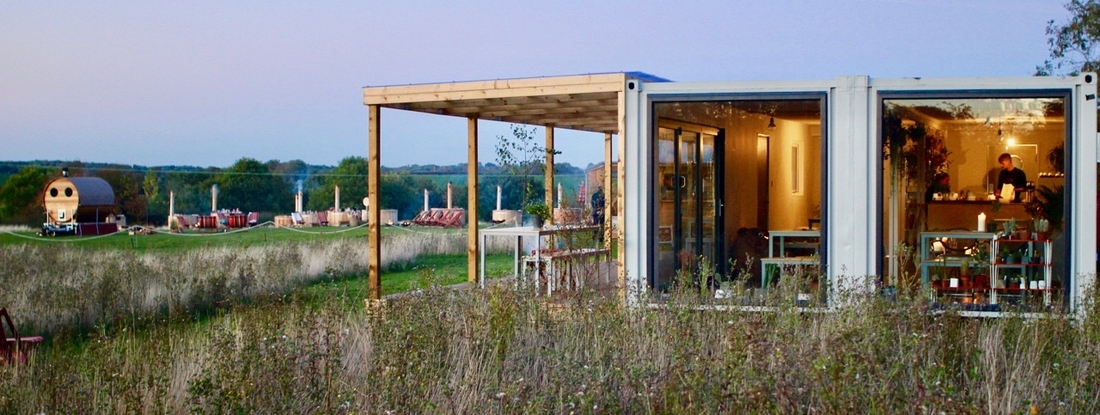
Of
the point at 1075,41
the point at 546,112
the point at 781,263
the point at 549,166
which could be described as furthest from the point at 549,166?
the point at 1075,41

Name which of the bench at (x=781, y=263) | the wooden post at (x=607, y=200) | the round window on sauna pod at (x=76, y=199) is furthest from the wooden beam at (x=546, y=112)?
the round window on sauna pod at (x=76, y=199)

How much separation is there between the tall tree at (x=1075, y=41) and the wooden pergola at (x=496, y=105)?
10795 mm

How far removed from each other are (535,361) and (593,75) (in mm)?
3550

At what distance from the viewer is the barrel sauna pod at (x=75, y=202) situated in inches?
1069

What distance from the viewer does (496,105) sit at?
34.3 ft

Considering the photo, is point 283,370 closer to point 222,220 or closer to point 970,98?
point 970,98

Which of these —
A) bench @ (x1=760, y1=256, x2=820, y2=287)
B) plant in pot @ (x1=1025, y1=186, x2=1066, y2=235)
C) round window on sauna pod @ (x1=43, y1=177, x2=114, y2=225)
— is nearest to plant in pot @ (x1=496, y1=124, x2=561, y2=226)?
bench @ (x1=760, y1=256, x2=820, y2=287)

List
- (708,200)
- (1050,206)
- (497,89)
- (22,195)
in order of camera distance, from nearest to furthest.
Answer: (1050,206) → (497,89) → (708,200) → (22,195)

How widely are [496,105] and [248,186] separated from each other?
31.6m

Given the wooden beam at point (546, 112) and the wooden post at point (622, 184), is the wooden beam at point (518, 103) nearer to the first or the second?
the wooden beam at point (546, 112)

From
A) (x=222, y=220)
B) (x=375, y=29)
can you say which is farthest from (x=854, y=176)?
(x=222, y=220)

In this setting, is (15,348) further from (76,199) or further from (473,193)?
(76,199)

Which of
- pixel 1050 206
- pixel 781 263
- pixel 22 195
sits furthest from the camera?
pixel 22 195

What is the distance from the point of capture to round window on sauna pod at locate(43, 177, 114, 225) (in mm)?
27141
